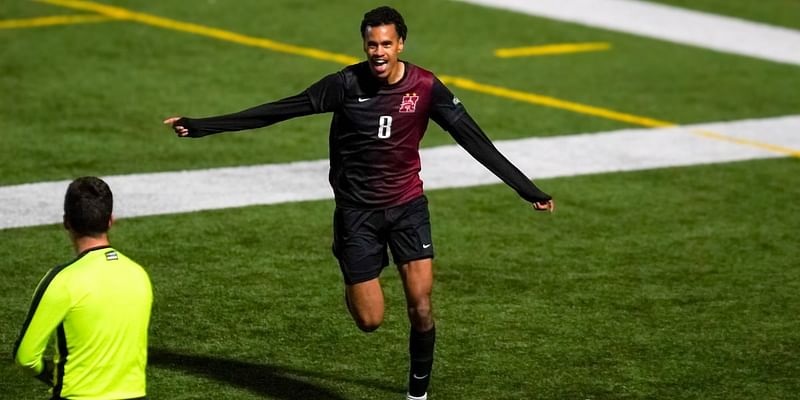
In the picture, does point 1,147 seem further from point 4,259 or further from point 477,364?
point 477,364

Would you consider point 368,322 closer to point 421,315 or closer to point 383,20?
point 421,315

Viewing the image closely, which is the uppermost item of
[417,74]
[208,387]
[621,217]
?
[417,74]

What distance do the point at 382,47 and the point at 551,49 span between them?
10851 millimetres

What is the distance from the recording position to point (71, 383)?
5.88 metres

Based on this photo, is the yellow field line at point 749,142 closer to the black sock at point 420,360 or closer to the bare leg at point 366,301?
the black sock at point 420,360

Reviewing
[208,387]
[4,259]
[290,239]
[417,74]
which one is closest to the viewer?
[417,74]

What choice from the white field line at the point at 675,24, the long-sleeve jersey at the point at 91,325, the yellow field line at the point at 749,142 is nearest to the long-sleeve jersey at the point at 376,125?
the long-sleeve jersey at the point at 91,325

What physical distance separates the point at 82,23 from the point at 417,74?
11551mm

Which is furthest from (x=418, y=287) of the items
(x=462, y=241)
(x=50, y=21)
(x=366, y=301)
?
(x=50, y=21)

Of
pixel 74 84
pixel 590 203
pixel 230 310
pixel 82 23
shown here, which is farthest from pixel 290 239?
pixel 82 23

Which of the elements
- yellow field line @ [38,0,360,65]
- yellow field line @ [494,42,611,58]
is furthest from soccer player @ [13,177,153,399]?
yellow field line @ [494,42,611,58]

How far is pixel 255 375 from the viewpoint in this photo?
8859 mm

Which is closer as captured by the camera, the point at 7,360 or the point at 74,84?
the point at 7,360

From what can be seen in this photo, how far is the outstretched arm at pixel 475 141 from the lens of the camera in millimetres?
8039
